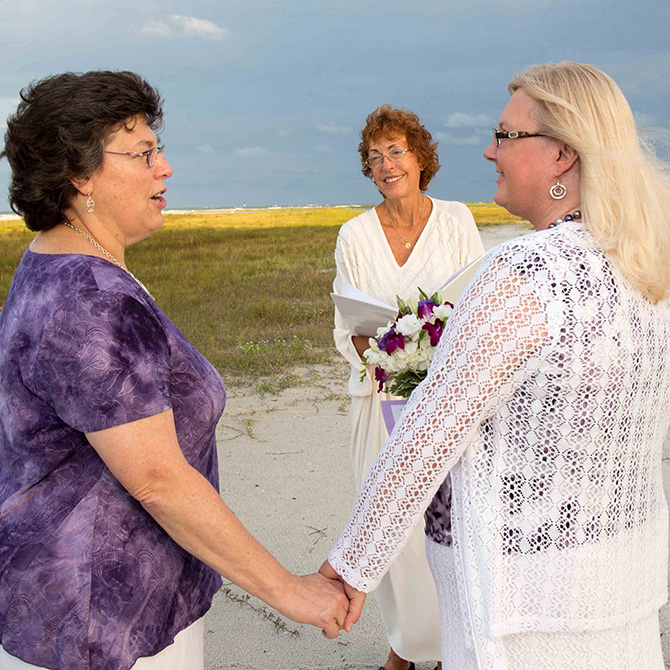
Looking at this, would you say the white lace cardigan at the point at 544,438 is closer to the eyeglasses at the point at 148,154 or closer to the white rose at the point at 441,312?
the white rose at the point at 441,312

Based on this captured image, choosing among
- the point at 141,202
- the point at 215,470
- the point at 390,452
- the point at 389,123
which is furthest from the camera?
the point at 389,123

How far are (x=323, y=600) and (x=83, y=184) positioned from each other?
55.6 inches

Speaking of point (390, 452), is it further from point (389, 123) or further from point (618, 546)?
point (389, 123)

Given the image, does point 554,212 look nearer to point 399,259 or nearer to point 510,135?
point 510,135

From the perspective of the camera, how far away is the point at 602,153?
5.65ft

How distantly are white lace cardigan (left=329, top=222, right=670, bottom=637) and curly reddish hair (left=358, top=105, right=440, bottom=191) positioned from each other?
2705 millimetres

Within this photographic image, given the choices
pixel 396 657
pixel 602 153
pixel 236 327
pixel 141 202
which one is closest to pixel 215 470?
pixel 141 202

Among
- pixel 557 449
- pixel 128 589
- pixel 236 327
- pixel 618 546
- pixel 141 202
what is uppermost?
pixel 141 202

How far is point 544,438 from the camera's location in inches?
67.8

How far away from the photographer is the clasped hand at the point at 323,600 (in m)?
2.22

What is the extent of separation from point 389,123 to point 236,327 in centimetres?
708

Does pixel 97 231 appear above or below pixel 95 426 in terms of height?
above

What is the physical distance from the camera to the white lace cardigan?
5.44 ft

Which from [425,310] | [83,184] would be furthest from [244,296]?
[83,184]
